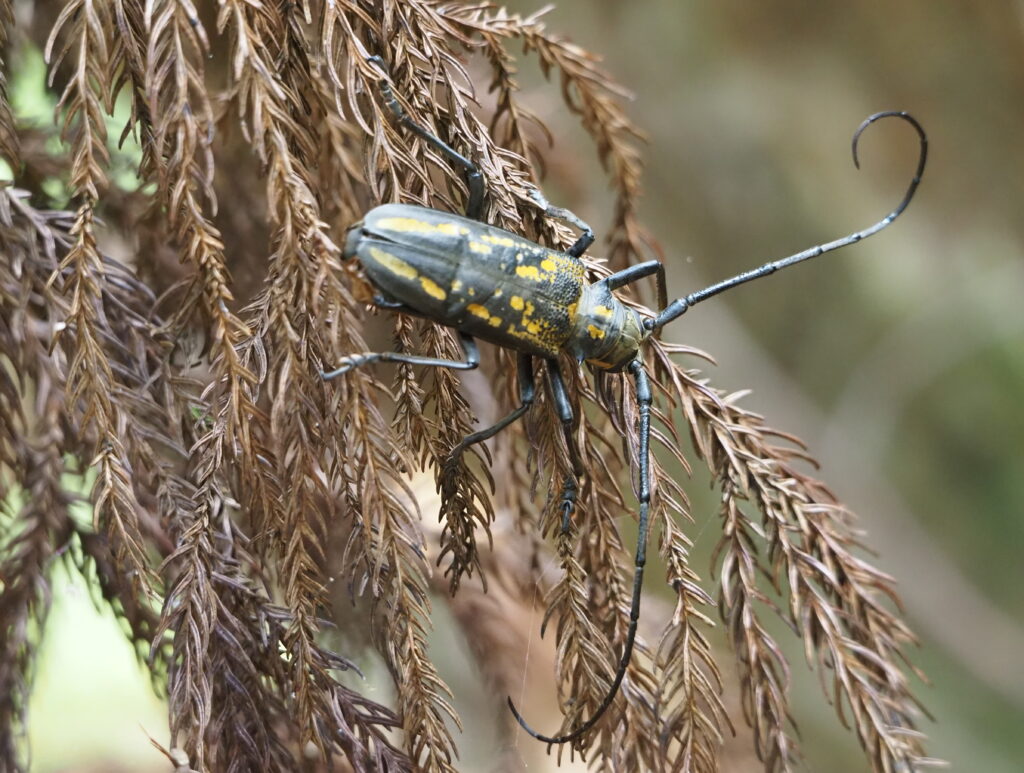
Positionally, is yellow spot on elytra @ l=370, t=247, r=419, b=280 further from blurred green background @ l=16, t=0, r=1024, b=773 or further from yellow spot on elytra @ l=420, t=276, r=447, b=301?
blurred green background @ l=16, t=0, r=1024, b=773

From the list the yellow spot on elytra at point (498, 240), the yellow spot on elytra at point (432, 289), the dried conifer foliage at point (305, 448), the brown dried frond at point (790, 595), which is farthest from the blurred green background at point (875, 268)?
the yellow spot on elytra at point (432, 289)

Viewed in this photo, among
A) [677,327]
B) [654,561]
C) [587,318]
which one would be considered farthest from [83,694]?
[677,327]

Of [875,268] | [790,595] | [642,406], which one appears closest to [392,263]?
[642,406]

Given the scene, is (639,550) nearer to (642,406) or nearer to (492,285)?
(642,406)

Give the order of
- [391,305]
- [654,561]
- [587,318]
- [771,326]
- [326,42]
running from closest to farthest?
[326,42] → [391,305] → [587,318] → [654,561] → [771,326]

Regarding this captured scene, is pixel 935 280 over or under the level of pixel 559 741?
over

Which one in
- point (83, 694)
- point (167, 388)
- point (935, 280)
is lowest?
point (83, 694)

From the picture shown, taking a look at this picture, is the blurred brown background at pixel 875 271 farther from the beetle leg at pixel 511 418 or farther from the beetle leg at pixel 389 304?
the beetle leg at pixel 389 304

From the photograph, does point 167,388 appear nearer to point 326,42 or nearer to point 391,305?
point 391,305
